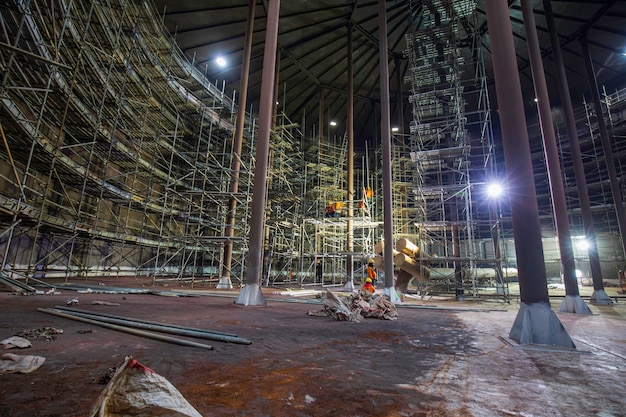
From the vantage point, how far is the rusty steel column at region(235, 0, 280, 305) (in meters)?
6.91

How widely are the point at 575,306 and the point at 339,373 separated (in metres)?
8.03

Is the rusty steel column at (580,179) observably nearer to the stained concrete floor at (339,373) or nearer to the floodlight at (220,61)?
the stained concrete floor at (339,373)

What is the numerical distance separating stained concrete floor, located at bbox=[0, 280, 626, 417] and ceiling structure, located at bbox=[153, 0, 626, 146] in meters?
14.2

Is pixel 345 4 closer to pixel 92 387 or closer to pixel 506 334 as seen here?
pixel 506 334

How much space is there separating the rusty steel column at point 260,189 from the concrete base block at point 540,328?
5128 millimetres

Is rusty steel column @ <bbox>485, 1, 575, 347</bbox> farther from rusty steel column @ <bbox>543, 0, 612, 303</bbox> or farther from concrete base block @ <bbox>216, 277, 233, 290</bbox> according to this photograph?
concrete base block @ <bbox>216, 277, 233, 290</bbox>

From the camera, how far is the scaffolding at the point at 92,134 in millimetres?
8250

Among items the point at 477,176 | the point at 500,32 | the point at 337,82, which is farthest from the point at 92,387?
the point at 477,176

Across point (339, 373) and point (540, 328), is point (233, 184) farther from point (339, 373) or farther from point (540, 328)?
point (540, 328)

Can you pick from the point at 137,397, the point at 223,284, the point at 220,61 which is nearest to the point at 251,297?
the point at 223,284

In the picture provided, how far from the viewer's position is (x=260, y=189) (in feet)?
23.4

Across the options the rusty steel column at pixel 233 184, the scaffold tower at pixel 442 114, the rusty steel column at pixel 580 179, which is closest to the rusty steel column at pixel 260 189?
the rusty steel column at pixel 233 184

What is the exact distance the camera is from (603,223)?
1966 cm

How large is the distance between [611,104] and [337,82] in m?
17.0
